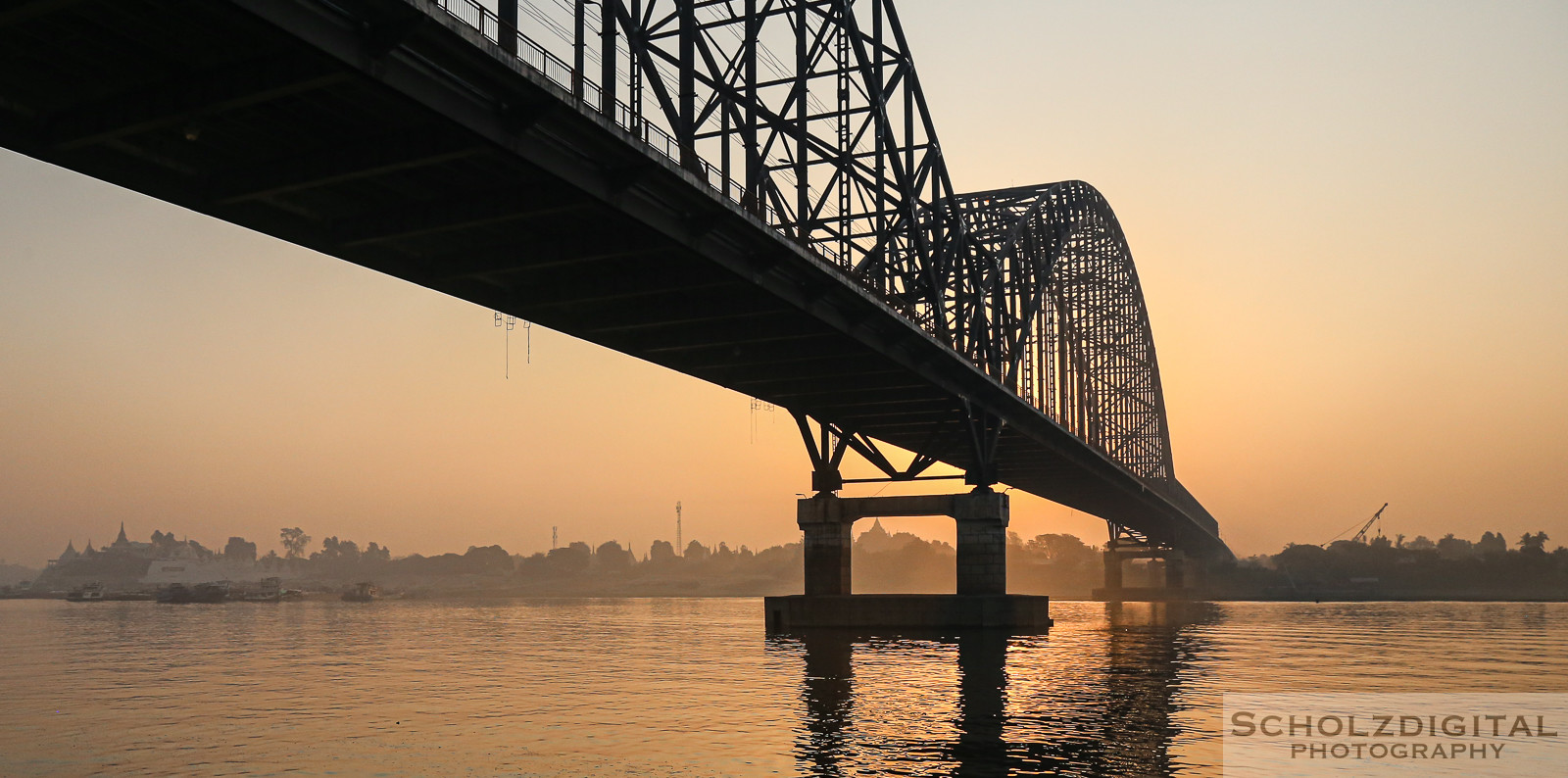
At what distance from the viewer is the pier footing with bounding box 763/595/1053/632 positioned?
68562 millimetres

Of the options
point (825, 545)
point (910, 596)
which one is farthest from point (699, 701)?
point (825, 545)

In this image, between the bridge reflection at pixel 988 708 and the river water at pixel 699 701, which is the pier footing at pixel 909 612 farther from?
the bridge reflection at pixel 988 708

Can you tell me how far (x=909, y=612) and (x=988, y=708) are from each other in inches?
1449

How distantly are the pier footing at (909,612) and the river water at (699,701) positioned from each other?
8.18 ft

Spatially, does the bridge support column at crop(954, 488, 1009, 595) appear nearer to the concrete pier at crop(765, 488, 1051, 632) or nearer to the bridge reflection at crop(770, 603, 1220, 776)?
the concrete pier at crop(765, 488, 1051, 632)

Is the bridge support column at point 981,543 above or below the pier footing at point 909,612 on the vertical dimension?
above

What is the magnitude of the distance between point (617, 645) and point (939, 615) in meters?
17.8

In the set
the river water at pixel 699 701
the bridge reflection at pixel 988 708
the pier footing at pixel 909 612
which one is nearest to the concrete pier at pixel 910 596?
the pier footing at pixel 909 612

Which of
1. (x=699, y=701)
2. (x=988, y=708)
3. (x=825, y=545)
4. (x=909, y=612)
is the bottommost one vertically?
(x=909, y=612)

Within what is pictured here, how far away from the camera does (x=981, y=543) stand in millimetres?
72000

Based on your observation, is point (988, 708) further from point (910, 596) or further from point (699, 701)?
point (910, 596)

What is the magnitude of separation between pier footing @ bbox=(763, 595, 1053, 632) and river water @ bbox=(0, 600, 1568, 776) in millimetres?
2492

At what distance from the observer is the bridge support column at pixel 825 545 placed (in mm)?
73812

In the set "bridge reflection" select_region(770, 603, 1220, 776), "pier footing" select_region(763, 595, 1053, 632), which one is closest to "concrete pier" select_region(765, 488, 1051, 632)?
"pier footing" select_region(763, 595, 1053, 632)
